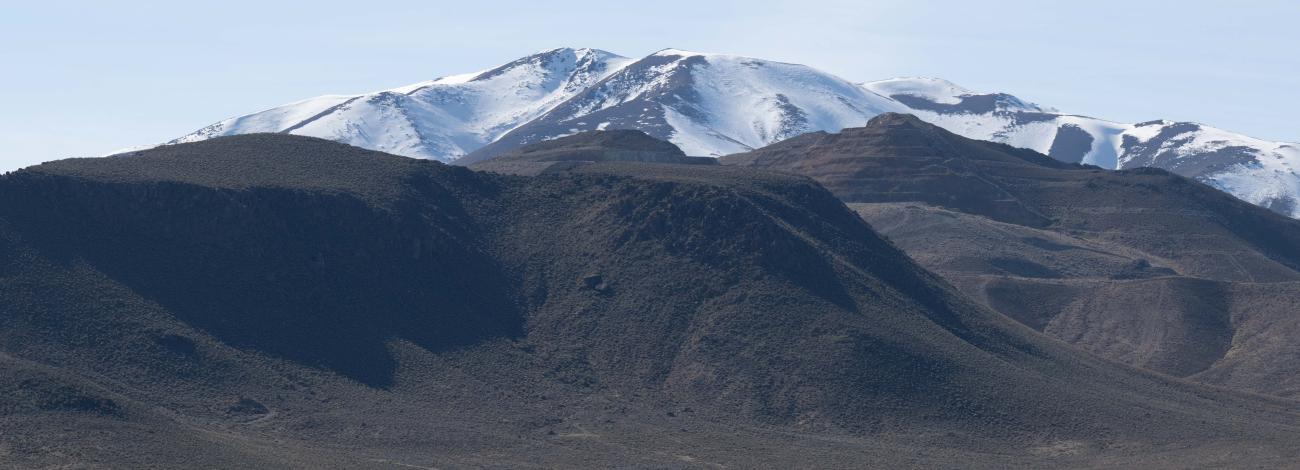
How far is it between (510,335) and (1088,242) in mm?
79307

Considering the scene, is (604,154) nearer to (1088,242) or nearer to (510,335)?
(1088,242)

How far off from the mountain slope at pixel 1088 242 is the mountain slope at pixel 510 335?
19.1 metres

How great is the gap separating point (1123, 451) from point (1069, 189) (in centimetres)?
9120

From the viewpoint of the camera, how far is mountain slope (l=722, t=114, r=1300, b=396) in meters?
119

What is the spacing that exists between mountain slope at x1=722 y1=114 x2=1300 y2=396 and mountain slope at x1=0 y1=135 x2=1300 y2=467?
19079 mm

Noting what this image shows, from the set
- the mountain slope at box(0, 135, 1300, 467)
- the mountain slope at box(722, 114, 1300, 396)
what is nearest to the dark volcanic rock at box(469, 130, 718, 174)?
the mountain slope at box(722, 114, 1300, 396)

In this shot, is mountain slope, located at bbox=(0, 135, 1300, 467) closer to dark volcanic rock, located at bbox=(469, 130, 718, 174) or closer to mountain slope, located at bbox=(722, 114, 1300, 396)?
mountain slope, located at bbox=(722, 114, 1300, 396)

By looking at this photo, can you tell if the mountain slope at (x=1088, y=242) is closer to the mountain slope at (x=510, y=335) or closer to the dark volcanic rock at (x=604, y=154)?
the mountain slope at (x=510, y=335)

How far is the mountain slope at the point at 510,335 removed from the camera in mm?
78750

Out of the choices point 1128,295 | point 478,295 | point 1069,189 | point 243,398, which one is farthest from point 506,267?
point 1069,189

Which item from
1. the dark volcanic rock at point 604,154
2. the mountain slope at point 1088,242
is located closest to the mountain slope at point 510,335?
the mountain slope at point 1088,242

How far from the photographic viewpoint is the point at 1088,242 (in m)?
159

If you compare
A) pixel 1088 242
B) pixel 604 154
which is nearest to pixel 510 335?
pixel 604 154

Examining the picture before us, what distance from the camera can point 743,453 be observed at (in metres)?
79.9
